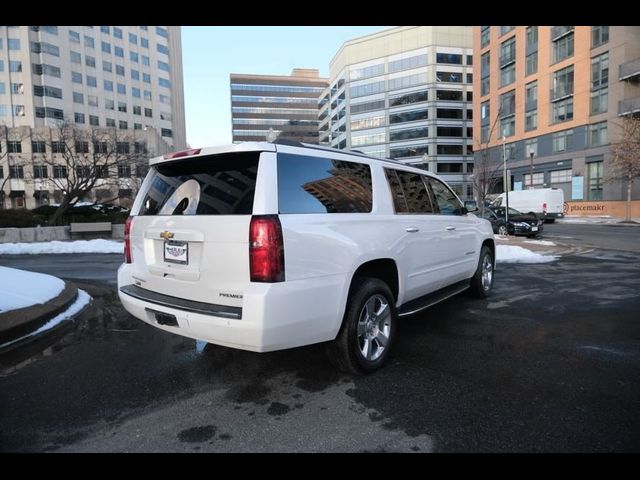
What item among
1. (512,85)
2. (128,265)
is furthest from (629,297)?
(512,85)

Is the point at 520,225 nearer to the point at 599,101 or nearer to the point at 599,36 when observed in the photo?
the point at 599,101

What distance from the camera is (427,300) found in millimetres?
4531

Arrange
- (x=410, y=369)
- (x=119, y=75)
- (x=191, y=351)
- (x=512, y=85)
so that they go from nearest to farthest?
(x=410, y=369)
(x=191, y=351)
(x=512, y=85)
(x=119, y=75)

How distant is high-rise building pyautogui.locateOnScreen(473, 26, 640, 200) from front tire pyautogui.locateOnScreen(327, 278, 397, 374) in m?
31.6

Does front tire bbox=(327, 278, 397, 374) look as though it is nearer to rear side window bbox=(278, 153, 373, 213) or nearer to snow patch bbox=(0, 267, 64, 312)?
rear side window bbox=(278, 153, 373, 213)

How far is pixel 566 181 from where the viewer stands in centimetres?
4247

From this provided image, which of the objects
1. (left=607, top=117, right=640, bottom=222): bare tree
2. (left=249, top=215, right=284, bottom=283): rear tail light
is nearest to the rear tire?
(left=249, top=215, right=284, bottom=283): rear tail light

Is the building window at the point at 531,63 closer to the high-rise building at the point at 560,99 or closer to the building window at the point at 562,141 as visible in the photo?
the high-rise building at the point at 560,99

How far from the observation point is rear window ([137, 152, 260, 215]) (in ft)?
9.98

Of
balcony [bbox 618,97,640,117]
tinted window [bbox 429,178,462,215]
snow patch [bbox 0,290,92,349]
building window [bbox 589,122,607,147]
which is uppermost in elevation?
balcony [bbox 618,97,640,117]

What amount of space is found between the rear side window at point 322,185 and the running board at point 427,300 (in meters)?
1.16

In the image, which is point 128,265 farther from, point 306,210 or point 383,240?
point 383,240

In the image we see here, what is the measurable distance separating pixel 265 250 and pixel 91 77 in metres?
92.4
